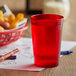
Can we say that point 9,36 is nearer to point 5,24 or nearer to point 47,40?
point 5,24

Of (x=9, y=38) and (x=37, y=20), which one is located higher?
(x=37, y=20)

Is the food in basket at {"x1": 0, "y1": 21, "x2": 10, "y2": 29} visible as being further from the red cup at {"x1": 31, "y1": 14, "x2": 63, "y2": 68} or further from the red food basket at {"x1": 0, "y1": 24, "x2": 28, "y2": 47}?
the red cup at {"x1": 31, "y1": 14, "x2": 63, "y2": 68}

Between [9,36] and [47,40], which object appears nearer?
[47,40]

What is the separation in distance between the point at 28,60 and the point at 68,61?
13cm

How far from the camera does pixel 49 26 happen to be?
0.71 m

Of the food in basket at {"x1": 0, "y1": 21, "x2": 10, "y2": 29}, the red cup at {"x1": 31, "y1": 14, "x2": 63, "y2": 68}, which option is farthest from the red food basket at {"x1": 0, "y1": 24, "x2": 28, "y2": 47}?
the red cup at {"x1": 31, "y1": 14, "x2": 63, "y2": 68}

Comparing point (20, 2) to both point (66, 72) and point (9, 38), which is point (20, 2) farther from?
point (66, 72)

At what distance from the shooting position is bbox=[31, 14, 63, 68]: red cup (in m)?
0.71

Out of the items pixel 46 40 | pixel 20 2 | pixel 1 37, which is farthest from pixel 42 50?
pixel 20 2

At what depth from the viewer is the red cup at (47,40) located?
2.34ft

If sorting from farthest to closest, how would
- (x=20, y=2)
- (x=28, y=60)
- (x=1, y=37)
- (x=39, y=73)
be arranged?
(x=20, y=2)
(x=1, y=37)
(x=28, y=60)
(x=39, y=73)

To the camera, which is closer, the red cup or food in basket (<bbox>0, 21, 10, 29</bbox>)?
the red cup

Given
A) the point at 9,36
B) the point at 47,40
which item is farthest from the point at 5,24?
the point at 47,40

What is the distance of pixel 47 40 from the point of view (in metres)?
0.72
